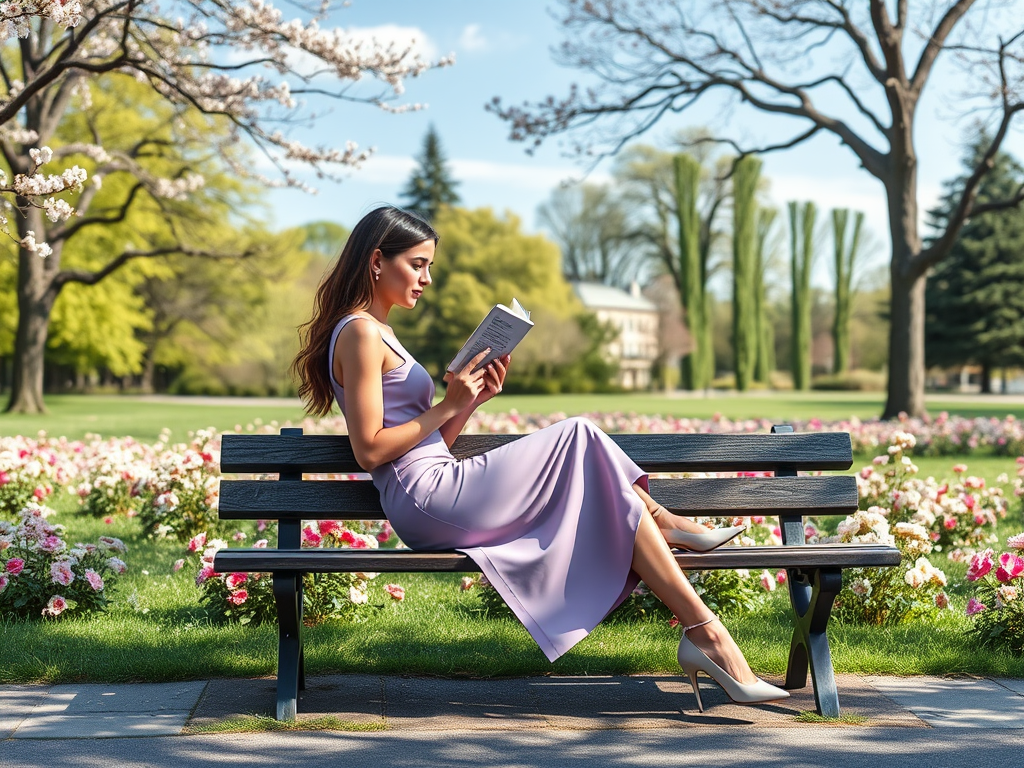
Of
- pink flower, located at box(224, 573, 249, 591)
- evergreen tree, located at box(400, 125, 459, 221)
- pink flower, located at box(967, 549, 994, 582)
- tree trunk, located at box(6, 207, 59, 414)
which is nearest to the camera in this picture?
pink flower, located at box(967, 549, 994, 582)

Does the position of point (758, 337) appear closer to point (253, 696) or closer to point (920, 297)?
point (920, 297)

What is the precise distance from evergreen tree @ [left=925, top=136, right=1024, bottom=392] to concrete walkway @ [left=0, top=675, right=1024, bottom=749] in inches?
1618

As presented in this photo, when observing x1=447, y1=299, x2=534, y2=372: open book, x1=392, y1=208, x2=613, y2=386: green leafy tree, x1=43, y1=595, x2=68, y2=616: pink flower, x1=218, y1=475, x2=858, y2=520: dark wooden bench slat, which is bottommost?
x1=43, y1=595, x2=68, y2=616: pink flower

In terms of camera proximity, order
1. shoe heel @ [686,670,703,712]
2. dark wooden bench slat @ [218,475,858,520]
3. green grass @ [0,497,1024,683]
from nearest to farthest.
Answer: shoe heel @ [686,670,703,712] < dark wooden bench slat @ [218,475,858,520] < green grass @ [0,497,1024,683]

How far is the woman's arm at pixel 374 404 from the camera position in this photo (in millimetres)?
3209

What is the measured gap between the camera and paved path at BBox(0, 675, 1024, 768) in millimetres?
2719

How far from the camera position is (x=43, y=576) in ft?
14.1

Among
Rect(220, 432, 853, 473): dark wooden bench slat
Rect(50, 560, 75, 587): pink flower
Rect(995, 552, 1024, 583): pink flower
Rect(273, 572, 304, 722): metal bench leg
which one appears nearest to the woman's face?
Rect(220, 432, 853, 473): dark wooden bench slat

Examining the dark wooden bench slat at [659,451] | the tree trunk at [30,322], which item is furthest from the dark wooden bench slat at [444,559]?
the tree trunk at [30,322]

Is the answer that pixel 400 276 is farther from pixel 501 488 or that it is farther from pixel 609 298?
pixel 609 298

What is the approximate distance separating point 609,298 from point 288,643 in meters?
61.7

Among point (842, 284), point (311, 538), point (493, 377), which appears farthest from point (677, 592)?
point (842, 284)

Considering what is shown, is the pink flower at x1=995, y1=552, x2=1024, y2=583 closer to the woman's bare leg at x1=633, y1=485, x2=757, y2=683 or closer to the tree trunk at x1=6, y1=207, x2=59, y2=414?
the woman's bare leg at x1=633, y1=485, x2=757, y2=683

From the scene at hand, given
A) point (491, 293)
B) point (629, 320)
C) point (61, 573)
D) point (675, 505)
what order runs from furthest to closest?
point (629, 320)
point (491, 293)
point (61, 573)
point (675, 505)
